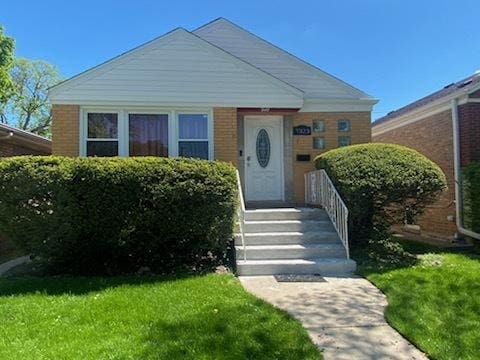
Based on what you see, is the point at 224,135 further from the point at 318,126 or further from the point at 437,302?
the point at 437,302

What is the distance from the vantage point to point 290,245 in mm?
7887

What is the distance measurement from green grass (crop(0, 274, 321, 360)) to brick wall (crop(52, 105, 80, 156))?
3.94 m

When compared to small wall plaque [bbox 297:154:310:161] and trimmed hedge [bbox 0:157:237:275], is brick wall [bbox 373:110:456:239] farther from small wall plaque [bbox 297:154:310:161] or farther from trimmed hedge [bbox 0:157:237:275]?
trimmed hedge [bbox 0:157:237:275]

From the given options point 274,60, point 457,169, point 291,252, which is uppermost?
point 274,60

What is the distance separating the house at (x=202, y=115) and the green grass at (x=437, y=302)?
4.11 metres

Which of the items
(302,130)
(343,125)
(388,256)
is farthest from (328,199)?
(343,125)

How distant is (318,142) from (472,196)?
380 centimetres

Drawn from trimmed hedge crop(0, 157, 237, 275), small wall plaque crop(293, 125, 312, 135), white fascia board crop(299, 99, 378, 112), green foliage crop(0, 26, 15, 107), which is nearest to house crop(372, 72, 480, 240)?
white fascia board crop(299, 99, 378, 112)

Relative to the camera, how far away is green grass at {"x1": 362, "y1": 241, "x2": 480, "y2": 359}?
4074mm

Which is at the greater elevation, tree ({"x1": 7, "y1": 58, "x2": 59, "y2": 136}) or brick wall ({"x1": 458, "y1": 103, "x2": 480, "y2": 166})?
tree ({"x1": 7, "y1": 58, "x2": 59, "y2": 136})

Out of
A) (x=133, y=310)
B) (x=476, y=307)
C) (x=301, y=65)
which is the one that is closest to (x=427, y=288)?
(x=476, y=307)

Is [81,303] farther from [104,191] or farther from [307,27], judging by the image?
[307,27]

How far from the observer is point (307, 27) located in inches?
617

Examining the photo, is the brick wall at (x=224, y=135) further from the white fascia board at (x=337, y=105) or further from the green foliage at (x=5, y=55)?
the green foliage at (x=5, y=55)
